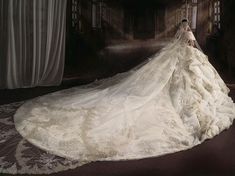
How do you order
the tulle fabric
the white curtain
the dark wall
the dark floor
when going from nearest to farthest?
the dark floor
the tulle fabric
the white curtain
the dark wall

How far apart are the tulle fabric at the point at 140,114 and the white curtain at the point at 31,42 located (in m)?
1.39

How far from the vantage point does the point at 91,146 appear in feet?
10.1

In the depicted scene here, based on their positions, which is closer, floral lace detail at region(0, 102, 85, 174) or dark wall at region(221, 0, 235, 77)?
floral lace detail at region(0, 102, 85, 174)

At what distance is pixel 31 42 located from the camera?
19.2ft

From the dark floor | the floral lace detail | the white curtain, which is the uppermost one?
the white curtain

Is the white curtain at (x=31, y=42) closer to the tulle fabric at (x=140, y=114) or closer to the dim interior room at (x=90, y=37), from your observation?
the dim interior room at (x=90, y=37)

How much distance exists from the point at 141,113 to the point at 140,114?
1.0 inches

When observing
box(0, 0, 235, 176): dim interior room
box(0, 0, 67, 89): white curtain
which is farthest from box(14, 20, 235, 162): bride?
box(0, 0, 67, 89): white curtain

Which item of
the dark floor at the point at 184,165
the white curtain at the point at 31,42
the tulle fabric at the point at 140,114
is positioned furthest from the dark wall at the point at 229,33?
the dark floor at the point at 184,165

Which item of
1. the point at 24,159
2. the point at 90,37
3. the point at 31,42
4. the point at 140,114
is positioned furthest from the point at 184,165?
the point at 31,42

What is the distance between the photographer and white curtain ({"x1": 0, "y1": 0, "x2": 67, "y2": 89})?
221 inches

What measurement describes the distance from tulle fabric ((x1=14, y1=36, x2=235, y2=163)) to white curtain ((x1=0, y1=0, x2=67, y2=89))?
1.39m

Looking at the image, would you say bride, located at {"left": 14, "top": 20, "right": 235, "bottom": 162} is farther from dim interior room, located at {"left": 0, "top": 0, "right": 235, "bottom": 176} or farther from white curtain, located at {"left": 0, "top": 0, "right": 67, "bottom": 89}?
white curtain, located at {"left": 0, "top": 0, "right": 67, "bottom": 89}

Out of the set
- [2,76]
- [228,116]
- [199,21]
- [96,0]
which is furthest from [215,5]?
[2,76]
